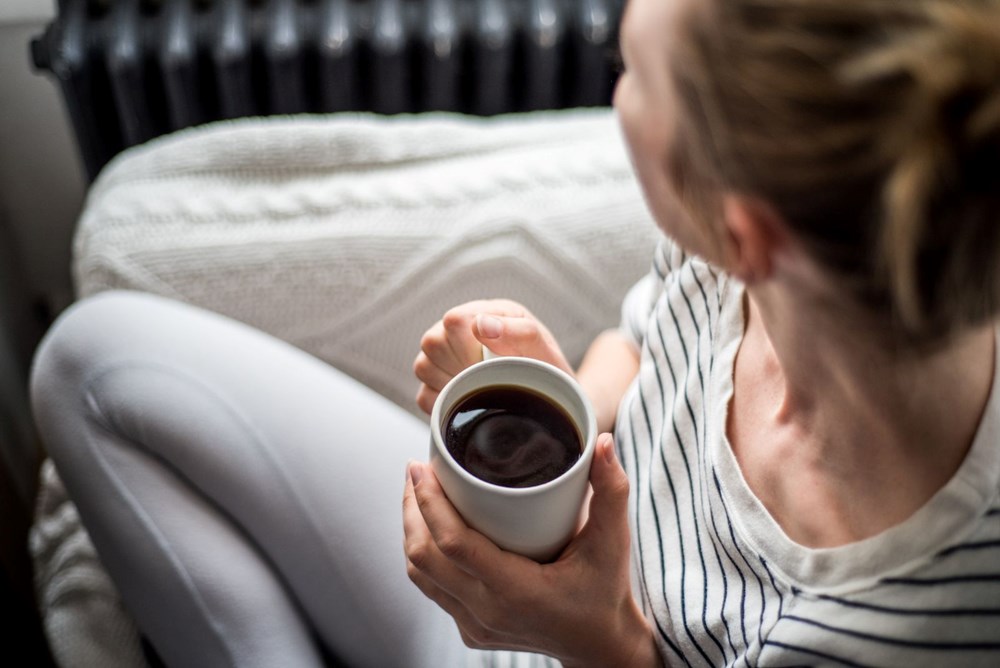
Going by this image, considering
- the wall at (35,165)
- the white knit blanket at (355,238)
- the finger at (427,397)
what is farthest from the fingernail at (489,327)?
the wall at (35,165)

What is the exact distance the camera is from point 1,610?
3.14 feet

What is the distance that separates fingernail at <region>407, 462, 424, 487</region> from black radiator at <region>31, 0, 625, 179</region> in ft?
2.58

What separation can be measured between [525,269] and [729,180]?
543 millimetres

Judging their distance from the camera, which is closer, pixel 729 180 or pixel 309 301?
pixel 729 180

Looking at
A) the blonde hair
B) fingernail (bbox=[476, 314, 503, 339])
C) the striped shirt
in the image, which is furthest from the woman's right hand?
the blonde hair

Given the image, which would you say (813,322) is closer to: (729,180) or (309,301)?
(729,180)

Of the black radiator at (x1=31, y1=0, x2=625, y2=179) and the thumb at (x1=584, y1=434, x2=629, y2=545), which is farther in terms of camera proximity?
the black radiator at (x1=31, y1=0, x2=625, y2=179)

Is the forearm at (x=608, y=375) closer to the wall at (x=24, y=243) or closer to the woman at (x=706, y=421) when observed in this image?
the woman at (x=706, y=421)

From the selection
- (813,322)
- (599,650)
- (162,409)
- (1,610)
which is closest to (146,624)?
(162,409)

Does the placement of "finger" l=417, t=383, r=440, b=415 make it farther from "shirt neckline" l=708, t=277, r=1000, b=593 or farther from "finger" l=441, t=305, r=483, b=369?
"shirt neckline" l=708, t=277, r=1000, b=593

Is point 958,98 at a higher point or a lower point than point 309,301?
higher

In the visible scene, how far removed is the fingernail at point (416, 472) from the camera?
1.77ft

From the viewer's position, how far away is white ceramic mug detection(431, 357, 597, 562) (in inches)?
18.7

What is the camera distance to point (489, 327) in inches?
23.3
